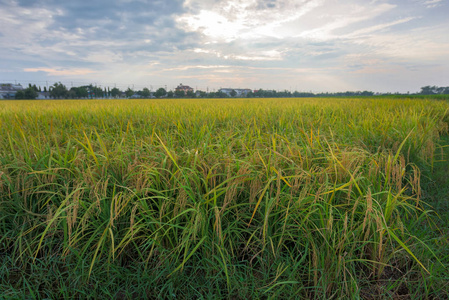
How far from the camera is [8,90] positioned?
5338 centimetres

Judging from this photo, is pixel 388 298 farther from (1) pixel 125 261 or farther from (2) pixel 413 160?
(2) pixel 413 160

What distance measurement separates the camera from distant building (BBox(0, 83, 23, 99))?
47.9m

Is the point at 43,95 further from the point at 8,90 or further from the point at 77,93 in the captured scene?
the point at 77,93

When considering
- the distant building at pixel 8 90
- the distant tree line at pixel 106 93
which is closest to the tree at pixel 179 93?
the distant tree line at pixel 106 93

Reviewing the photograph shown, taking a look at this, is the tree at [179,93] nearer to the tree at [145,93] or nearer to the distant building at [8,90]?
the tree at [145,93]

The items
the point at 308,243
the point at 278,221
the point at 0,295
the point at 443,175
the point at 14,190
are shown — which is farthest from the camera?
the point at 443,175

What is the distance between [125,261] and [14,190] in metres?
1.07

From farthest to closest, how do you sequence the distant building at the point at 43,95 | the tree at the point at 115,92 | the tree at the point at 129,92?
the tree at the point at 129,92, the tree at the point at 115,92, the distant building at the point at 43,95

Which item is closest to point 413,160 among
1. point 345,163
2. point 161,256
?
point 345,163

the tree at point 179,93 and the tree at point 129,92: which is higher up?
the tree at point 129,92

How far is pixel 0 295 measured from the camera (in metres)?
1.17

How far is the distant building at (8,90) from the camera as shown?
47.9 metres

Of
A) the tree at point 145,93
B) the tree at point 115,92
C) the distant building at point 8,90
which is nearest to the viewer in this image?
the distant building at point 8,90

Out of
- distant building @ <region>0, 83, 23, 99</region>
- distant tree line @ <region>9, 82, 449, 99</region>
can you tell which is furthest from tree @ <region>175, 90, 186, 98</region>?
distant building @ <region>0, 83, 23, 99</region>
